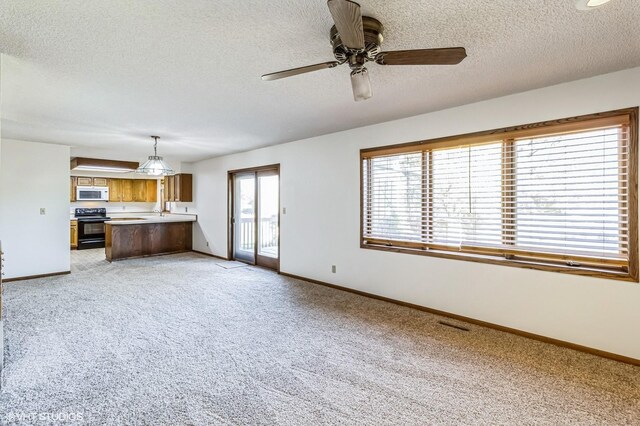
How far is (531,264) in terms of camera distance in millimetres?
3053

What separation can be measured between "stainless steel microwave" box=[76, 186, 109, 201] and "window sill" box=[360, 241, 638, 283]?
28.2 feet

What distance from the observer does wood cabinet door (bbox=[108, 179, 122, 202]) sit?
368 inches

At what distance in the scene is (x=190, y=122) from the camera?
4129mm

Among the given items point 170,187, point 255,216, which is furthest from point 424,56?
point 170,187

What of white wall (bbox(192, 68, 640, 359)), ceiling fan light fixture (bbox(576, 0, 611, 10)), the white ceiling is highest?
the white ceiling

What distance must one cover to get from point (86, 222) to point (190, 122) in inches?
255

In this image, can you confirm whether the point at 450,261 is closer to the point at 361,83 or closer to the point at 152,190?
the point at 361,83

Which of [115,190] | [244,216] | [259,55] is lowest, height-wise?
[244,216]

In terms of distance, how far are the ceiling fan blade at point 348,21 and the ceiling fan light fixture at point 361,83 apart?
0.26 m

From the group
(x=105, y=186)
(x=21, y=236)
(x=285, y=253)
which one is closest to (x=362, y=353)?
(x=285, y=253)

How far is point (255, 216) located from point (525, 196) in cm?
459

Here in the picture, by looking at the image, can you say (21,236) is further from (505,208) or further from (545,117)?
(545,117)

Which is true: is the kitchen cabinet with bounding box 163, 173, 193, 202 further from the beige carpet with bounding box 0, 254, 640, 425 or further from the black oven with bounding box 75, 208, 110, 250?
the beige carpet with bounding box 0, 254, 640, 425

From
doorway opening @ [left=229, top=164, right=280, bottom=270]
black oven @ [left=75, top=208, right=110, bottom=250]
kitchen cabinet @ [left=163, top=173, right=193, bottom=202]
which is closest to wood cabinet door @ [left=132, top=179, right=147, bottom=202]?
black oven @ [left=75, top=208, right=110, bottom=250]
